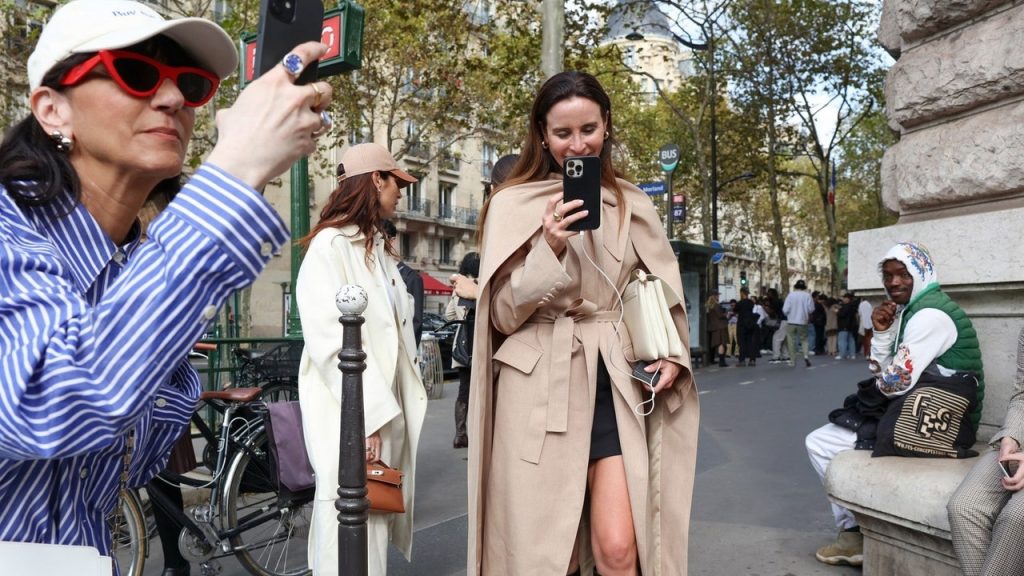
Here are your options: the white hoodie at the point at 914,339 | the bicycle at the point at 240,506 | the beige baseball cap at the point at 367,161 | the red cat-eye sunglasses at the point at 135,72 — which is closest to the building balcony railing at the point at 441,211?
the bicycle at the point at 240,506

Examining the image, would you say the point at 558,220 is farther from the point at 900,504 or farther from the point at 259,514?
the point at 259,514

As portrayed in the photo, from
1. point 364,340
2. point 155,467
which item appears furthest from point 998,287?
point 155,467

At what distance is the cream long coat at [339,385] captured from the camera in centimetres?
342

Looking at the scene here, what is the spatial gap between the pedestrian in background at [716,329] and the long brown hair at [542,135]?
16.5 meters

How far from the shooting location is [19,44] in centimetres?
1822

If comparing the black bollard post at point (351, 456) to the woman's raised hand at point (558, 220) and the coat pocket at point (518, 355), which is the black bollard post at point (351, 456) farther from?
the woman's raised hand at point (558, 220)

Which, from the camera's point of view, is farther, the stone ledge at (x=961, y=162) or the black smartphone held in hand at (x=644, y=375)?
the stone ledge at (x=961, y=162)

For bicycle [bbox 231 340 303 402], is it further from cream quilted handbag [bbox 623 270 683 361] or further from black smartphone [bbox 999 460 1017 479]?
black smartphone [bbox 999 460 1017 479]

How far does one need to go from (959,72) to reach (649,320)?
2.26 metres

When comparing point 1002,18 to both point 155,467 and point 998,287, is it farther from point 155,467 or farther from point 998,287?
point 155,467

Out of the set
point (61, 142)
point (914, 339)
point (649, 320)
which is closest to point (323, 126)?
point (61, 142)

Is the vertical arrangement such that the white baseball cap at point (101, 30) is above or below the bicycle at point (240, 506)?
above

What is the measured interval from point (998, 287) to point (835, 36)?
27376mm

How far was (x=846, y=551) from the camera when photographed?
412 cm
